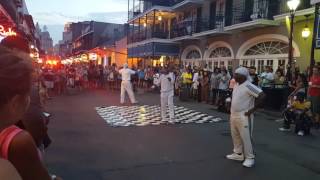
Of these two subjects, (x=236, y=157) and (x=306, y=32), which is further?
(x=306, y=32)

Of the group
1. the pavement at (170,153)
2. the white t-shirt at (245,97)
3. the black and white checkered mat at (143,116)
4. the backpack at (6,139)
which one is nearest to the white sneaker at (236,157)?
the pavement at (170,153)

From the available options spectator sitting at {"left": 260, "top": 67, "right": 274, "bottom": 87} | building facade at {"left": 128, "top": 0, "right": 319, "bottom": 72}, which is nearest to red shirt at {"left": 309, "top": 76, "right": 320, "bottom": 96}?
spectator sitting at {"left": 260, "top": 67, "right": 274, "bottom": 87}

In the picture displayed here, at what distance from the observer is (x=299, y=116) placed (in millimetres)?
10516

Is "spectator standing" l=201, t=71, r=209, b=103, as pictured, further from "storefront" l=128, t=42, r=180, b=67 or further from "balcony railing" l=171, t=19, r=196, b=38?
"storefront" l=128, t=42, r=180, b=67

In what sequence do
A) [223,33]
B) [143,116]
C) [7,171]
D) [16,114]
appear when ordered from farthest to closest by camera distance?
[223,33] → [143,116] → [16,114] → [7,171]

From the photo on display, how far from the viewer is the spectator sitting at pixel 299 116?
1045 cm

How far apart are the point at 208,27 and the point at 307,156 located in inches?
808

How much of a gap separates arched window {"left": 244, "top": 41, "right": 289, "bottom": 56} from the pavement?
968 centimetres

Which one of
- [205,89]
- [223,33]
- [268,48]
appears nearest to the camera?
[205,89]

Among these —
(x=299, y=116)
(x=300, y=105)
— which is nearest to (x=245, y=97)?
(x=299, y=116)

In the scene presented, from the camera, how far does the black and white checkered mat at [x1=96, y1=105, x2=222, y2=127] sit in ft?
39.1

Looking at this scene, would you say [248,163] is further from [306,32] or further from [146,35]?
[146,35]

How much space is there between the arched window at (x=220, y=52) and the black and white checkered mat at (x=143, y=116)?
1081 cm

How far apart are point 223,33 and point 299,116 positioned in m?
15.5
